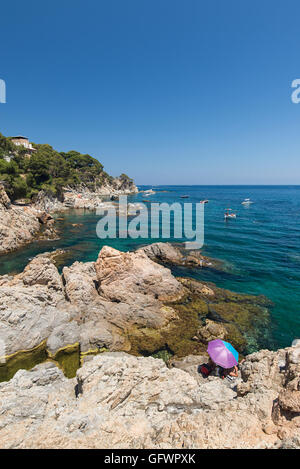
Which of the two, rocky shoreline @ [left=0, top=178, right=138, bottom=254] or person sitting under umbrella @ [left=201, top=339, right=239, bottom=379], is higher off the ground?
rocky shoreline @ [left=0, top=178, right=138, bottom=254]

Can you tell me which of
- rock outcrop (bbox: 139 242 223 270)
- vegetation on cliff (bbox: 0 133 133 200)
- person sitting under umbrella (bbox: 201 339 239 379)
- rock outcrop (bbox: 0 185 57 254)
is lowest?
person sitting under umbrella (bbox: 201 339 239 379)

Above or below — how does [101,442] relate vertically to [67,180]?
below

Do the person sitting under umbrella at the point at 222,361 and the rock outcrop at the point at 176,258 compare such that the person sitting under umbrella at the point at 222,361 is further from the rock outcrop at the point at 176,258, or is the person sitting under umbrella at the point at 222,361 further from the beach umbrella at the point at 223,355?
the rock outcrop at the point at 176,258

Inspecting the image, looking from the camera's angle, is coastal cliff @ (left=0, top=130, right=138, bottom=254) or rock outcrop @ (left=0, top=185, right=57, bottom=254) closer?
rock outcrop @ (left=0, top=185, right=57, bottom=254)

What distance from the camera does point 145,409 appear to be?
5.62 metres

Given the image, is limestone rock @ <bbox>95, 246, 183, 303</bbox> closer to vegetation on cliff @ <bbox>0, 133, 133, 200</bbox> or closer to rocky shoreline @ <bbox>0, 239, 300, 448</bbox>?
rocky shoreline @ <bbox>0, 239, 300, 448</bbox>

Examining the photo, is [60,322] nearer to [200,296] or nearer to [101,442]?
[101,442]

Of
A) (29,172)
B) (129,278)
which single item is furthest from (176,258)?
(29,172)

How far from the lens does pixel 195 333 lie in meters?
12.7

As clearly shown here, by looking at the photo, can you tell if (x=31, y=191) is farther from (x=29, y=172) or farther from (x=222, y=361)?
(x=222, y=361)

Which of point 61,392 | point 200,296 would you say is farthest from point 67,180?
point 61,392

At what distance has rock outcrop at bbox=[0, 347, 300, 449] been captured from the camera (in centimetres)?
416

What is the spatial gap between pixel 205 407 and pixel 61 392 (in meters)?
4.41

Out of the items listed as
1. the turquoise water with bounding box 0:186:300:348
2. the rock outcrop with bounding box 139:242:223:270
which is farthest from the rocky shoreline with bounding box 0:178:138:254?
the rock outcrop with bounding box 139:242:223:270
